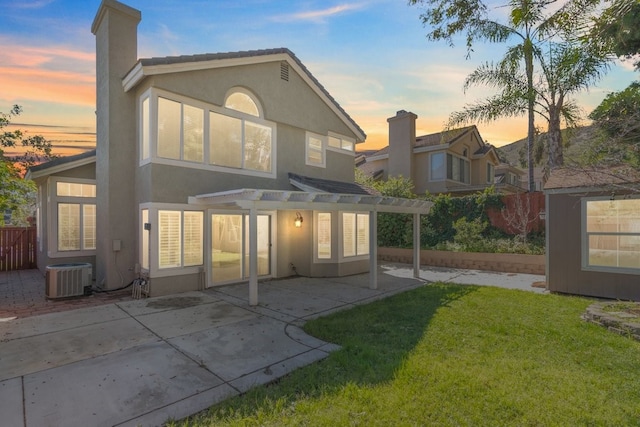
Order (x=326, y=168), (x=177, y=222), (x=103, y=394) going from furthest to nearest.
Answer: (x=326, y=168)
(x=177, y=222)
(x=103, y=394)

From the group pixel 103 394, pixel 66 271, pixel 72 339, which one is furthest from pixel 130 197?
pixel 103 394

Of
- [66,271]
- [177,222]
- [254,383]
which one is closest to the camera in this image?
[254,383]

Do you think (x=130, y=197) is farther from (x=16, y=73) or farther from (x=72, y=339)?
(x=16, y=73)

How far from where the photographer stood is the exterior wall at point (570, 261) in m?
8.33

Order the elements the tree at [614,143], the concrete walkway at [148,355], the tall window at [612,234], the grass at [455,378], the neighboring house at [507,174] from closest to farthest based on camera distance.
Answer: the grass at [455,378], the concrete walkway at [148,355], the tree at [614,143], the tall window at [612,234], the neighboring house at [507,174]

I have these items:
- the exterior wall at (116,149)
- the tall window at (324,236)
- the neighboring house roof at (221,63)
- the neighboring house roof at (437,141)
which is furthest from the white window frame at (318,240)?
the neighboring house roof at (437,141)

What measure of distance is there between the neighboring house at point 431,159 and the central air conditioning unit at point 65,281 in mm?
19019

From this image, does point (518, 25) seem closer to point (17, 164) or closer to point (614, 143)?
point (614, 143)

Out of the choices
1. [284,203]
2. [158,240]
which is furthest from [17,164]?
[284,203]

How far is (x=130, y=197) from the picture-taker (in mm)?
9359

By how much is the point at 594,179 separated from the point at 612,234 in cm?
163

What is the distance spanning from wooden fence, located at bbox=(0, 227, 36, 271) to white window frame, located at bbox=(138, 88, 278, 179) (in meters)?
8.83

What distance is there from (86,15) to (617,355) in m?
15.4

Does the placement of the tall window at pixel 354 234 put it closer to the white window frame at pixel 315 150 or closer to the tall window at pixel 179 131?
the white window frame at pixel 315 150
